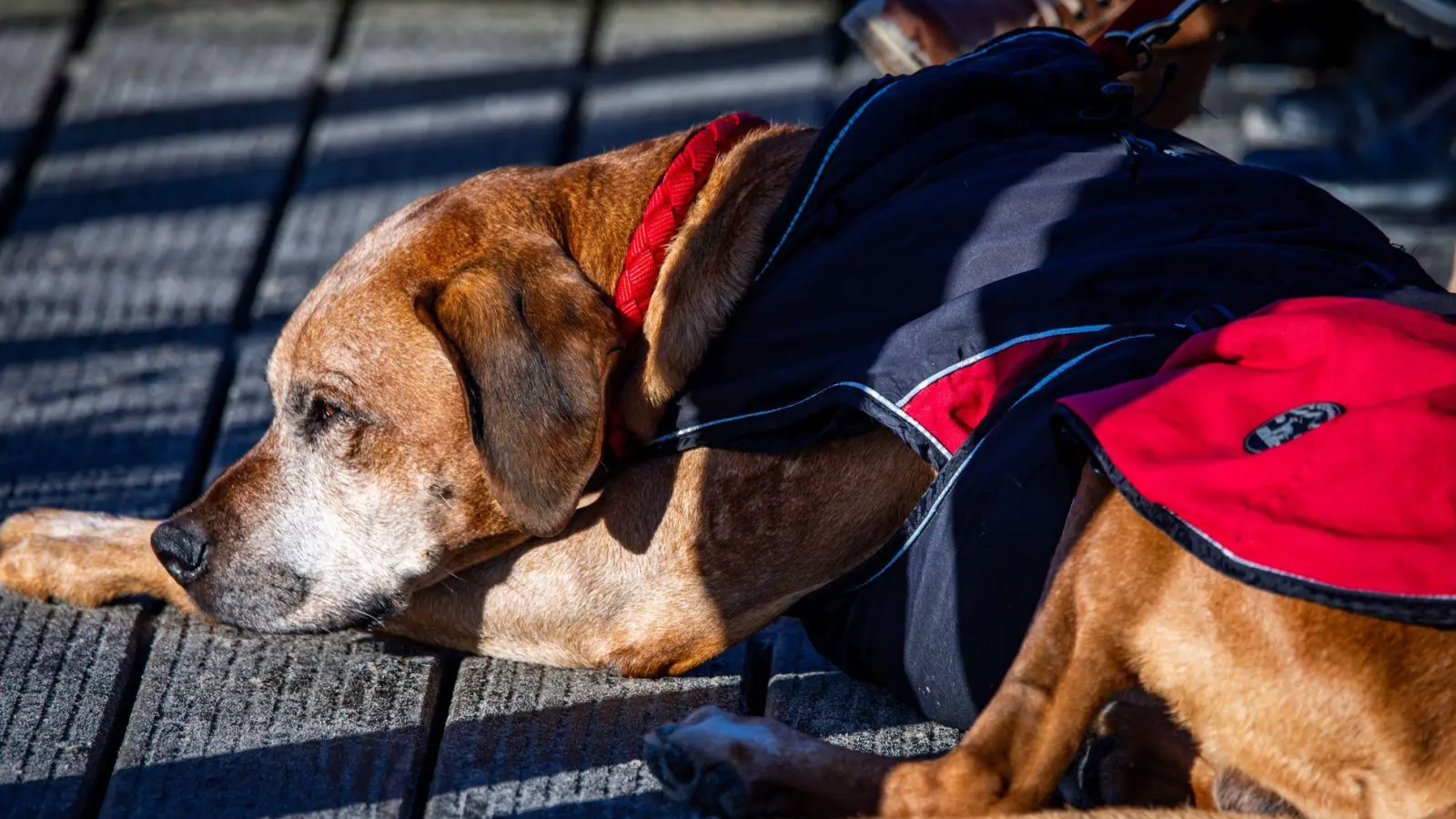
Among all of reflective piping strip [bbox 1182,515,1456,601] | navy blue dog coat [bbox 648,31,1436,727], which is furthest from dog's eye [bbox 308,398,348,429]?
reflective piping strip [bbox 1182,515,1456,601]

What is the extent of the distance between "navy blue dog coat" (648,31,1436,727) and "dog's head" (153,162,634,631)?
0.29 metres

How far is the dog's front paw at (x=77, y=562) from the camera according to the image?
3.32m

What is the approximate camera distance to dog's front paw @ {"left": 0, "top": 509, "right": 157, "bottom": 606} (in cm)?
332

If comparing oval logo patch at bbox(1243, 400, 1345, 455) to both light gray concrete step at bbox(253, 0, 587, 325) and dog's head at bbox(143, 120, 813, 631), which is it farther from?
light gray concrete step at bbox(253, 0, 587, 325)

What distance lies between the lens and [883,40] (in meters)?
4.32

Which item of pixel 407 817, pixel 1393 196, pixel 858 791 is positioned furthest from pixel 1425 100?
pixel 407 817

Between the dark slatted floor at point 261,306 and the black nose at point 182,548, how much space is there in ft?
0.69

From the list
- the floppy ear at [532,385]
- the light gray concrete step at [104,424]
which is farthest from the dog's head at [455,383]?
the light gray concrete step at [104,424]

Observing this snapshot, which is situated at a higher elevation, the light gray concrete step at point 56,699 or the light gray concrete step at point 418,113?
the light gray concrete step at point 56,699

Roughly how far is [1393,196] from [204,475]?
3.81 metres

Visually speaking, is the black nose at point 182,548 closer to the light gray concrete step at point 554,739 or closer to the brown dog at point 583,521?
the brown dog at point 583,521

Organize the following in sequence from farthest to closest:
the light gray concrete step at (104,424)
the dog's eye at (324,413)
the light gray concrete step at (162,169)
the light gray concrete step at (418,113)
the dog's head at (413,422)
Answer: the light gray concrete step at (418,113), the light gray concrete step at (162,169), the light gray concrete step at (104,424), the dog's eye at (324,413), the dog's head at (413,422)

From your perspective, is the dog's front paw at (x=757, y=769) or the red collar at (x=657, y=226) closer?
the dog's front paw at (x=757, y=769)

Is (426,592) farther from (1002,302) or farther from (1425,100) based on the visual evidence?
(1425,100)
